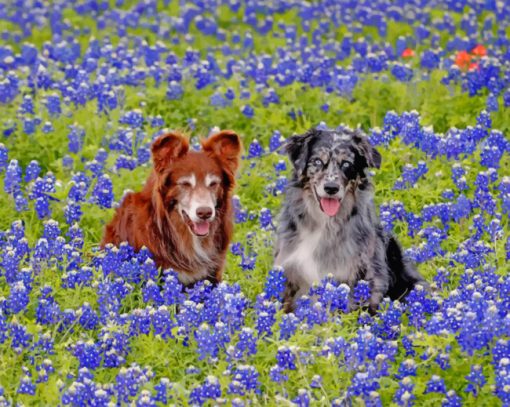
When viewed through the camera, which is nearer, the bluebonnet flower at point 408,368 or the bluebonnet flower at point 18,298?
the bluebonnet flower at point 408,368

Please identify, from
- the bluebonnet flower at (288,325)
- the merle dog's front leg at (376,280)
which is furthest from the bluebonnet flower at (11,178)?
the bluebonnet flower at (288,325)

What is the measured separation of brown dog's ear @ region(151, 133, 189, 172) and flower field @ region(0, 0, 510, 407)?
71cm

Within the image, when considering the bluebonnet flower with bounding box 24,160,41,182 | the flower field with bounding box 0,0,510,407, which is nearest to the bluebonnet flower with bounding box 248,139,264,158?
the flower field with bounding box 0,0,510,407

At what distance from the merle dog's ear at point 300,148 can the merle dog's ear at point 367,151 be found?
0.30m

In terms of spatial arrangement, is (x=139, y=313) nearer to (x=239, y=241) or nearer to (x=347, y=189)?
(x=347, y=189)

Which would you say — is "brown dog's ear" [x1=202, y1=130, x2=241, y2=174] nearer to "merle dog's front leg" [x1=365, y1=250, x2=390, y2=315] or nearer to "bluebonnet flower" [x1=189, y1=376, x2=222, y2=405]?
"merle dog's front leg" [x1=365, y1=250, x2=390, y2=315]

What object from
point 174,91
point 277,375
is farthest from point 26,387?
point 174,91

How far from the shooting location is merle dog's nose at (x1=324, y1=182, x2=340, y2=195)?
24.3 ft

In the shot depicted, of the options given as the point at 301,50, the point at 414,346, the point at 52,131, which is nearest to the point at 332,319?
the point at 414,346

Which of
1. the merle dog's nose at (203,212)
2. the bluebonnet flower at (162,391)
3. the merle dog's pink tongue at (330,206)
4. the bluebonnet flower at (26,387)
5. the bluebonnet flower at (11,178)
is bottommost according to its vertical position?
the bluebonnet flower at (26,387)

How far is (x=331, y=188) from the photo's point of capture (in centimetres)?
743

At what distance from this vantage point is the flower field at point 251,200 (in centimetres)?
644

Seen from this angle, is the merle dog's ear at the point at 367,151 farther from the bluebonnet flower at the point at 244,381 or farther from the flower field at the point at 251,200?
the bluebonnet flower at the point at 244,381

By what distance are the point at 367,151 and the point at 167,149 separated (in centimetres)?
137
